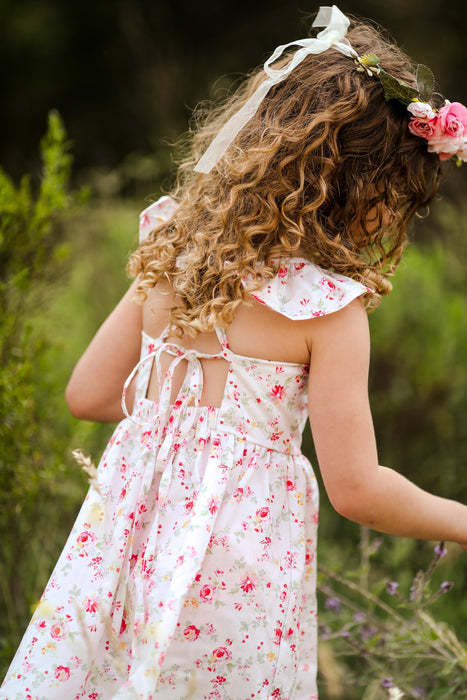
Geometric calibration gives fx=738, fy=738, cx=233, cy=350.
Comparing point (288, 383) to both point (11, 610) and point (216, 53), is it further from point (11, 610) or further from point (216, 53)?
point (216, 53)

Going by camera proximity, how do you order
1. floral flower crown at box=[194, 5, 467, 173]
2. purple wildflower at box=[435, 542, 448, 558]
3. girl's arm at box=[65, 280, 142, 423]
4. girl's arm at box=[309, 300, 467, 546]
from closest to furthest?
girl's arm at box=[309, 300, 467, 546] → floral flower crown at box=[194, 5, 467, 173] → purple wildflower at box=[435, 542, 448, 558] → girl's arm at box=[65, 280, 142, 423]

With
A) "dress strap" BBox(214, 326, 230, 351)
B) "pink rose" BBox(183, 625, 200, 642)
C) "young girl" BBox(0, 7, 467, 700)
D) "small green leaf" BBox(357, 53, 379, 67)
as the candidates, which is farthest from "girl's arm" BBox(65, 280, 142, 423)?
"small green leaf" BBox(357, 53, 379, 67)

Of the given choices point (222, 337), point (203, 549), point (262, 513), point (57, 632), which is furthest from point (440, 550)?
point (57, 632)

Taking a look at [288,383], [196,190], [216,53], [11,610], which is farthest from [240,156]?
[216,53]

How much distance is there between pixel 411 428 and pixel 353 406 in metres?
2.02

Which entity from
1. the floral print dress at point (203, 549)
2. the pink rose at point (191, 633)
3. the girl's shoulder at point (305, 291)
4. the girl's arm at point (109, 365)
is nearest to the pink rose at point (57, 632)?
the floral print dress at point (203, 549)

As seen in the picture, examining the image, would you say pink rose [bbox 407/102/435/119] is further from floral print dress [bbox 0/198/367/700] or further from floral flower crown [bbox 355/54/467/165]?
floral print dress [bbox 0/198/367/700]

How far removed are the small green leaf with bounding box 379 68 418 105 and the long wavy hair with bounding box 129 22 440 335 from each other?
0.02 metres

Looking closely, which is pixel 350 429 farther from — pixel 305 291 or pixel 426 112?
pixel 426 112

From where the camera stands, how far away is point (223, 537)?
1292 mm

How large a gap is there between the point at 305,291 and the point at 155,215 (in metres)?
0.48

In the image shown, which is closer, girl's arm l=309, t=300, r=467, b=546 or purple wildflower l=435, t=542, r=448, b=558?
girl's arm l=309, t=300, r=467, b=546

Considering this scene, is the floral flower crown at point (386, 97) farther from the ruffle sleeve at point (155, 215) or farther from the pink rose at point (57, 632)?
the pink rose at point (57, 632)

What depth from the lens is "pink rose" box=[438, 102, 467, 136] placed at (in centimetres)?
135
